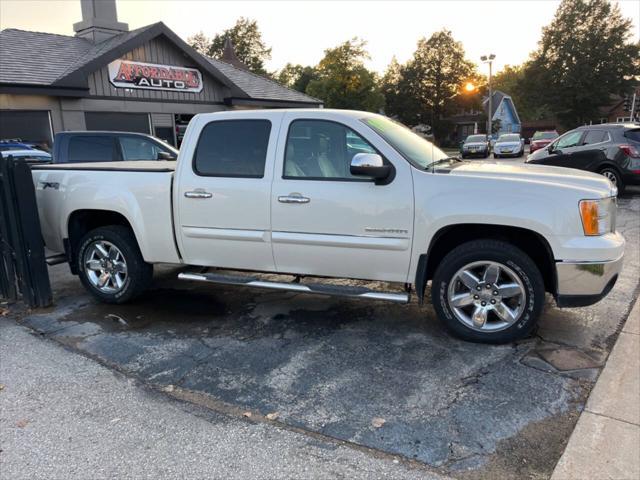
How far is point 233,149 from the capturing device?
15.5 ft

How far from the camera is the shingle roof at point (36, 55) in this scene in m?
13.9

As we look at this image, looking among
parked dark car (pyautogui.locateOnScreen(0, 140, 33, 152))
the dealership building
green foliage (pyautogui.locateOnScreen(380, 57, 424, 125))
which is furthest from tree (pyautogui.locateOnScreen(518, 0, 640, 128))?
parked dark car (pyautogui.locateOnScreen(0, 140, 33, 152))

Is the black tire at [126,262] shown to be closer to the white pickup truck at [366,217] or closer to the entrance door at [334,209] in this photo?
the white pickup truck at [366,217]

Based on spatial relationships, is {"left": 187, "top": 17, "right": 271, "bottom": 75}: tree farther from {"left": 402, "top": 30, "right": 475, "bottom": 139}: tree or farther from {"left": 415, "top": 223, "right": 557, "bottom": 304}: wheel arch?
{"left": 415, "top": 223, "right": 557, "bottom": 304}: wheel arch

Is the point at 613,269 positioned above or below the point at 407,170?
below

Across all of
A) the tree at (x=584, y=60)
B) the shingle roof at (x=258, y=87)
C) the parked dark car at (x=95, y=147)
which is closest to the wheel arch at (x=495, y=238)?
the parked dark car at (x=95, y=147)

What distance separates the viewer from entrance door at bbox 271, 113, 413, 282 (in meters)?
4.13

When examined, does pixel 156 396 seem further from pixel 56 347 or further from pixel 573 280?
pixel 573 280

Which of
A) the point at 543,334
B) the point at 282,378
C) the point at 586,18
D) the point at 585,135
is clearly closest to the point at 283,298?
the point at 282,378

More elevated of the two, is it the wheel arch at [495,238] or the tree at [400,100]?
the tree at [400,100]

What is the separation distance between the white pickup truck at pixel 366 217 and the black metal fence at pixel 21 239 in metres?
0.54

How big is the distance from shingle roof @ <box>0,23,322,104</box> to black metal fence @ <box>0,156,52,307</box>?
10.1 m

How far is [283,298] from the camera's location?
5547 millimetres

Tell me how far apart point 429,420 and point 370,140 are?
230 centimetres
